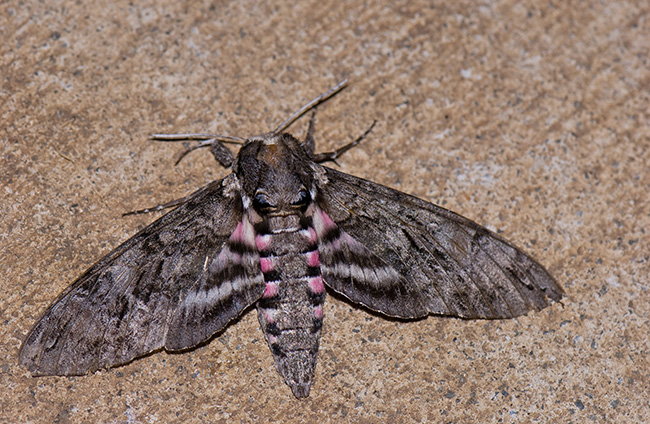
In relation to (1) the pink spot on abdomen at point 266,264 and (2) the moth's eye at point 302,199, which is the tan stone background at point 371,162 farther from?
(2) the moth's eye at point 302,199

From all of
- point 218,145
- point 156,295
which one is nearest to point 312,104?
point 218,145

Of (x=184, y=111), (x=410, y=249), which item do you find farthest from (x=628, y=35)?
(x=184, y=111)

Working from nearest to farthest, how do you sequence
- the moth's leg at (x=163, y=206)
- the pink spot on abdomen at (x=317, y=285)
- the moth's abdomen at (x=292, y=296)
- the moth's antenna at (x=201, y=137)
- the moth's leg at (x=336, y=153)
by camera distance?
the moth's abdomen at (x=292, y=296)
the pink spot on abdomen at (x=317, y=285)
the moth's leg at (x=163, y=206)
the moth's antenna at (x=201, y=137)
the moth's leg at (x=336, y=153)

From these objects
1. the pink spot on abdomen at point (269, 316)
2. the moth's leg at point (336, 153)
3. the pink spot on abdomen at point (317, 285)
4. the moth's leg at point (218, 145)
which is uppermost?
the moth's leg at point (336, 153)

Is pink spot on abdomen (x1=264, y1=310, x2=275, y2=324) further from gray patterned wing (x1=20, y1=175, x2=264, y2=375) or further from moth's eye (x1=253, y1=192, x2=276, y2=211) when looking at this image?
moth's eye (x1=253, y1=192, x2=276, y2=211)

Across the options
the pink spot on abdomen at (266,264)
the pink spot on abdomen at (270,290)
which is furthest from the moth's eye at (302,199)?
the pink spot on abdomen at (270,290)

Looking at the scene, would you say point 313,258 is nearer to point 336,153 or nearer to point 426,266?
point 426,266
